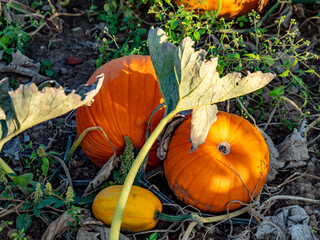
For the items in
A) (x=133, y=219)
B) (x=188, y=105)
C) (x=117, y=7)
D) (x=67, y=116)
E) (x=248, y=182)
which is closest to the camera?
(x=188, y=105)

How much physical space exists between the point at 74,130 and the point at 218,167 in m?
1.17

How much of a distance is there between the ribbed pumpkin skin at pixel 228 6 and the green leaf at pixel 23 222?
2.01 m

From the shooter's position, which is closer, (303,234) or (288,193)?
(303,234)

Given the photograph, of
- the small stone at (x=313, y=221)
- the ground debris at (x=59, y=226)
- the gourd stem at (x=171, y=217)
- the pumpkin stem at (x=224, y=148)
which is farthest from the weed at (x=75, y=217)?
the small stone at (x=313, y=221)

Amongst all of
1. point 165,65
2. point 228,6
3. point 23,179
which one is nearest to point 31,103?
point 23,179

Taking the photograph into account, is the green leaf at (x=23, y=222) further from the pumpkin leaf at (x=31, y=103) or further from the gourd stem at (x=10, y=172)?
the pumpkin leaf at (x=31, y=103)

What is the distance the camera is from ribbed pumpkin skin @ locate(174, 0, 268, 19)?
3.53 metres

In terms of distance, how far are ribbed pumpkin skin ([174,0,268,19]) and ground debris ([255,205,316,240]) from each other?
172cm

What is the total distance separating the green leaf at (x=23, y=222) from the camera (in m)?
2.35

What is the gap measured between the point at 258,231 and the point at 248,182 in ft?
0.90

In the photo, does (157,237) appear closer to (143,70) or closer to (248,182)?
(248,182)

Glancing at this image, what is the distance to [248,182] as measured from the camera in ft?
8.23

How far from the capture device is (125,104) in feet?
8.48

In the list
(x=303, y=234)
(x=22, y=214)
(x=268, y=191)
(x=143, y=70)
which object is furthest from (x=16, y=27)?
(x=303, y=234)
